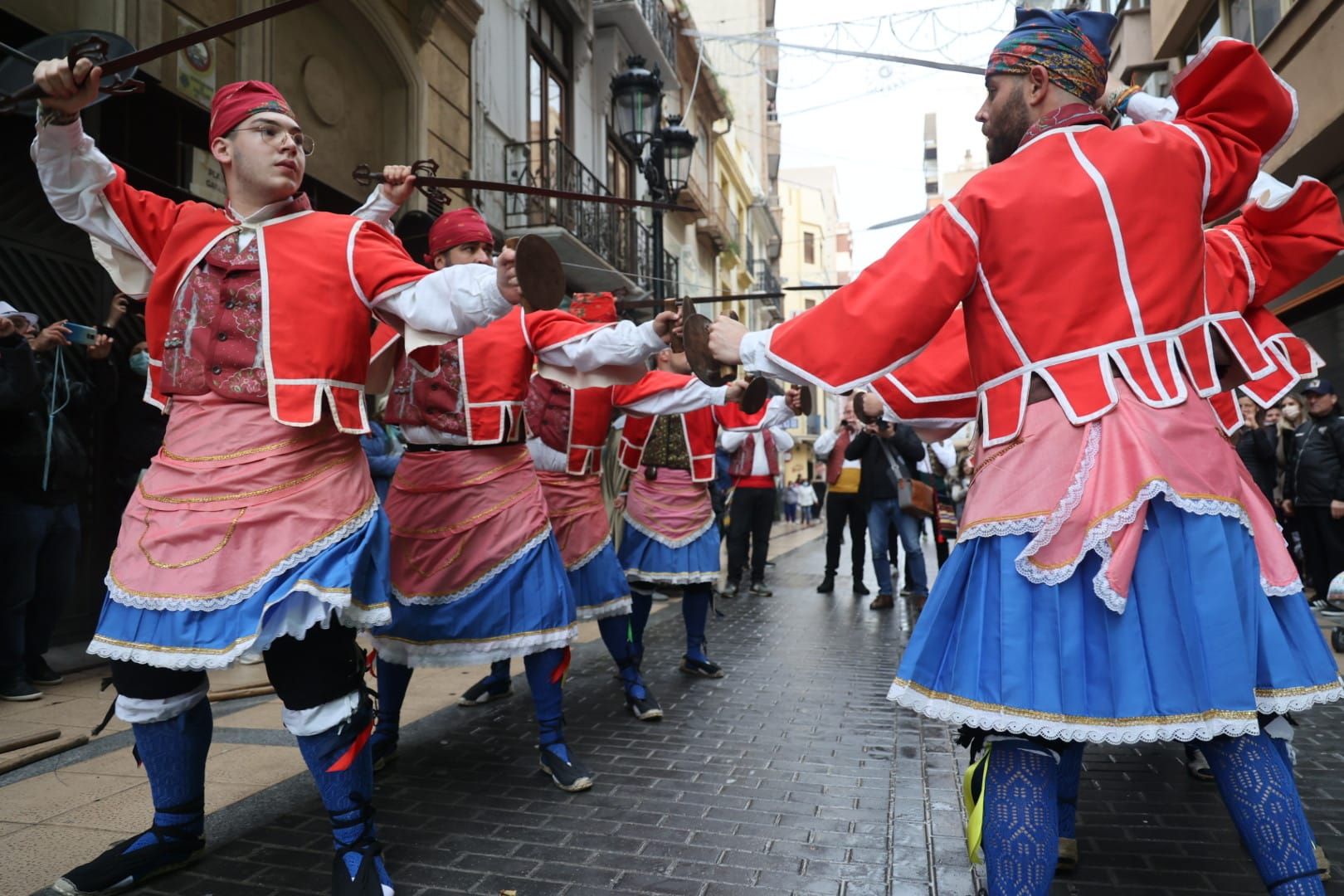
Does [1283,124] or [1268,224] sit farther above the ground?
[1283,124]

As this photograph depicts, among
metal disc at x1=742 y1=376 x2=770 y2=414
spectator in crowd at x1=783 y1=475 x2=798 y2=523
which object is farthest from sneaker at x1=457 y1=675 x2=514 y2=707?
spectator in crowd at x1=783 y1=475 x2=798 y2=523

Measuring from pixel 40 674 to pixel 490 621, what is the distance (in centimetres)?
332

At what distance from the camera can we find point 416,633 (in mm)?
3879

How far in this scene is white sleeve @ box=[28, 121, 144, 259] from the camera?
9.28 ft

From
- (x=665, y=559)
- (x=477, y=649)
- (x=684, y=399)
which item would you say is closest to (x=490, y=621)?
(x=477, y=649)

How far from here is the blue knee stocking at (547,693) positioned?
3934 mm

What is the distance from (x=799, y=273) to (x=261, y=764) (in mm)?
59797

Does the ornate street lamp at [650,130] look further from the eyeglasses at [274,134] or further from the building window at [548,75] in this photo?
the eyeglasses at [274,134]

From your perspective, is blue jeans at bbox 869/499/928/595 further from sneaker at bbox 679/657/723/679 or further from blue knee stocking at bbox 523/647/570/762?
blue knee stocking at bbox 523/647/570/762

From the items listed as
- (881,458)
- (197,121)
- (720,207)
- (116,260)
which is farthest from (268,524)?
(720,207)

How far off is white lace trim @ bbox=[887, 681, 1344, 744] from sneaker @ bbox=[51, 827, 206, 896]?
7.37ft

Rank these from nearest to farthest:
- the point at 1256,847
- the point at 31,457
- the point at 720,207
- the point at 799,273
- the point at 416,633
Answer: the point at 1256,847 < the point at 416,633 < the point at 31,457 < the point at 720,207 < the point at 799,273

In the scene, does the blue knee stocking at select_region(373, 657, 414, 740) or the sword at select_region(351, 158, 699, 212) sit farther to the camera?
the blue knee stocking at select_region(373, 657, 414, 740)

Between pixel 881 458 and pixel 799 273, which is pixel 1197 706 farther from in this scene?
pixel 799 273
